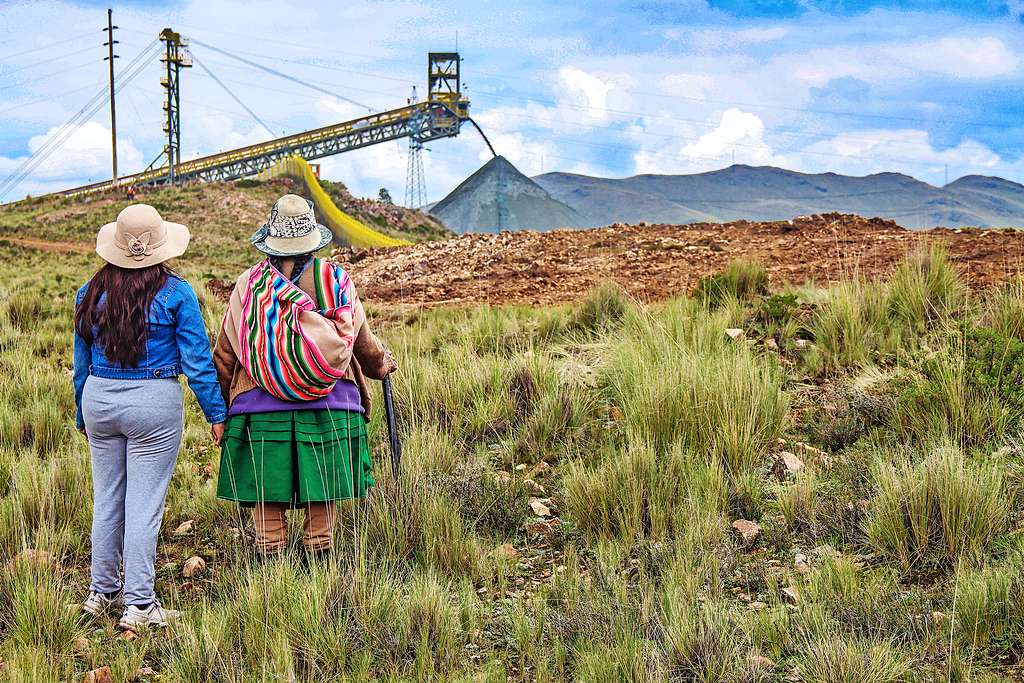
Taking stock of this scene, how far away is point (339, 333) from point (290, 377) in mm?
296

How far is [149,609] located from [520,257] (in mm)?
10022

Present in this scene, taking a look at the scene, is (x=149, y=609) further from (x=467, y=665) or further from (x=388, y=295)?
(x=388, y=295)

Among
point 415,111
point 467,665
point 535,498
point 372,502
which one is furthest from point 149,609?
point 415,111

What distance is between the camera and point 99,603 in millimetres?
4102

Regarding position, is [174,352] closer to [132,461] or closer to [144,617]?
[132,461]

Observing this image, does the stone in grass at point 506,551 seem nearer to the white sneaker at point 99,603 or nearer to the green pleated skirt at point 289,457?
the green pleated skirt at point 289,457

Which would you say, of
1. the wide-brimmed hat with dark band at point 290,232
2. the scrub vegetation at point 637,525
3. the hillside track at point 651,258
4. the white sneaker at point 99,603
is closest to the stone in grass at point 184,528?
the scrub vegetation at point 637,525

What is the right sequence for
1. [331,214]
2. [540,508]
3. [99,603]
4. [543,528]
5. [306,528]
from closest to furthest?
[99,603] → [306,528] → [543,528] → [540,508] → [331,214]

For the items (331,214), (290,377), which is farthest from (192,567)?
(331,214)

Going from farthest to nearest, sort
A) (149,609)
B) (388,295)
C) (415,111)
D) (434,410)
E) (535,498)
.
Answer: (415,111)
(388,295)
(434,410)
(535,498)
(149,609)

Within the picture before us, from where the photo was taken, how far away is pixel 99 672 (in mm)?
3533

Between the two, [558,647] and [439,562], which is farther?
[439,562]

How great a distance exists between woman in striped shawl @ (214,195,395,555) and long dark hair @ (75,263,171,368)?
37cm

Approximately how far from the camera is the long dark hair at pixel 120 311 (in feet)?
12.4
